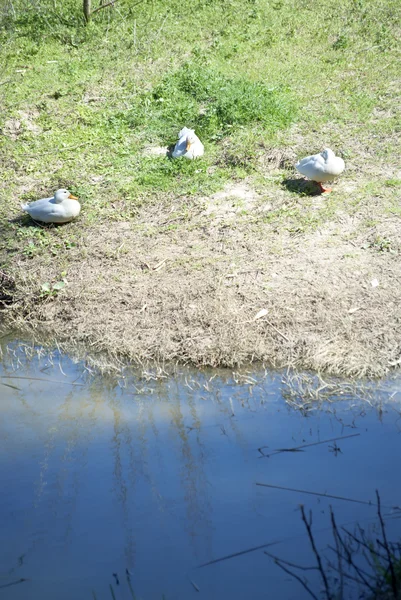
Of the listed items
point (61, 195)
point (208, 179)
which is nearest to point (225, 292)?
point (208, 179)

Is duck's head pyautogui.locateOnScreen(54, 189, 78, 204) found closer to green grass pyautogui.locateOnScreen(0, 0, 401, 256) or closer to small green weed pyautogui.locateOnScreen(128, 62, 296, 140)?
green grass pyautogui.locateOnScreen(0, 0, 401, 256)

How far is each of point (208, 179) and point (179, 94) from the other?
2.19 m

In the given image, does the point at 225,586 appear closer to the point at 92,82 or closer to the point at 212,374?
the point at 212,374

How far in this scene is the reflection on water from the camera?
3.95m

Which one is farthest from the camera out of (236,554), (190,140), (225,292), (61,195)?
(190,140)

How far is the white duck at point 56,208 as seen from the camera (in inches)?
303

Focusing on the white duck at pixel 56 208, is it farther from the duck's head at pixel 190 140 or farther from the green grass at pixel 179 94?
the duck's head at pixel 190 140

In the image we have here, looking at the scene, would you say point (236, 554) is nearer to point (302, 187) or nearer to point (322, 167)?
point (322, 167)

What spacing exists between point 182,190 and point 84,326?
8.02 feet

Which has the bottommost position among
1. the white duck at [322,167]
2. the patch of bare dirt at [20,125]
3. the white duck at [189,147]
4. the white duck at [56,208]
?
the white duck at [56,208]

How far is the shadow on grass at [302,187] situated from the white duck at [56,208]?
2404mm

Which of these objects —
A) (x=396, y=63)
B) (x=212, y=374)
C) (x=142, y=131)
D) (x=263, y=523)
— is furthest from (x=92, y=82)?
(x=263, y=523)

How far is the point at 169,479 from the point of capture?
466 centimetres

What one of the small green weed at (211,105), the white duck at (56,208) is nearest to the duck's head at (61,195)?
the white duck at (56,208)
